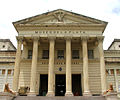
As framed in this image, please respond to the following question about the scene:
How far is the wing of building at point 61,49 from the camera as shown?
30.5 metres

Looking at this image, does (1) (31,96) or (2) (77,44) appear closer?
(1) (31,96)

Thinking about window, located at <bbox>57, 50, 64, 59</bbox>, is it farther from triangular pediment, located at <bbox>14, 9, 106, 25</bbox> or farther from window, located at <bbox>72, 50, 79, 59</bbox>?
triangular pediment, located at <bbox>14, 9, 106, 25</bbox>

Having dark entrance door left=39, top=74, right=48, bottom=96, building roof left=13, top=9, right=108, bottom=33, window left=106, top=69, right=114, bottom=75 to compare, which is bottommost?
dark entrance door left=39, top=74, right=48, bottom=96

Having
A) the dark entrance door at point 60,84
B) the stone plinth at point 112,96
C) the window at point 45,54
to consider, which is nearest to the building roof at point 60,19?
the window at point 45,54

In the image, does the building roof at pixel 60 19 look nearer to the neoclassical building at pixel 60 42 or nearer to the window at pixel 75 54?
the neoclassical building at pixel 60 42

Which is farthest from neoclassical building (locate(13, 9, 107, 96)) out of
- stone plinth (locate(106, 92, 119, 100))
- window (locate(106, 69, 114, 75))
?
stone plinth (locate(106, 92, 119, 100))

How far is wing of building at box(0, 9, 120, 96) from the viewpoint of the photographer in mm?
30547

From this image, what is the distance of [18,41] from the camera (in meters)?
30.8

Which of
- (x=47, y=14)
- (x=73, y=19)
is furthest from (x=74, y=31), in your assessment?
(x=47, y=14)

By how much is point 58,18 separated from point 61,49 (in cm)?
608

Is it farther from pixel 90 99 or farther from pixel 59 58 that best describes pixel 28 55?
pixel 90 99

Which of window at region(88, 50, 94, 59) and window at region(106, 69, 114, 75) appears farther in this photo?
window at region(106, 69, 114, 75)

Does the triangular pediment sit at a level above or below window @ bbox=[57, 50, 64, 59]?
above

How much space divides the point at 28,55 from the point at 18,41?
13.3 feet
